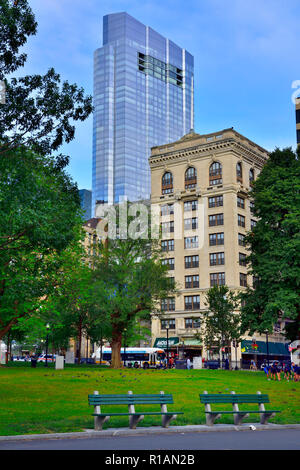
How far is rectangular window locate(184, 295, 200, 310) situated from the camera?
92875 mm

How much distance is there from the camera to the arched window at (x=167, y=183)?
100 meters

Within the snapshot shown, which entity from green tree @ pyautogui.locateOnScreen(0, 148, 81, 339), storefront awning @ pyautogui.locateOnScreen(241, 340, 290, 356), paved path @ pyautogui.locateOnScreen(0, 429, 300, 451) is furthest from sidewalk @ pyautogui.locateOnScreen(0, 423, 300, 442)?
storefront awning @ pyautogui.locateOnScreen(241, 340, 290, 356)

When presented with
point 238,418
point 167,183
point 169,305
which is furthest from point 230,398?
point 167,183

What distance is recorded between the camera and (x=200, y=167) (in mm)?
96250

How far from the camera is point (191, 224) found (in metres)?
95.6

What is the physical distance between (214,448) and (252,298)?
3498 centimetres

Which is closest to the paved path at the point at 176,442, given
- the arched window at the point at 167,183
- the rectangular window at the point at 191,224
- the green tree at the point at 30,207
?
the green tree at the point at 30,207

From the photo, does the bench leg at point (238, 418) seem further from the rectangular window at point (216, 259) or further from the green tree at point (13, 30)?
the rectangular window at point (216, 259)

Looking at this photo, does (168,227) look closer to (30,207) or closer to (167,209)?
(167,209)

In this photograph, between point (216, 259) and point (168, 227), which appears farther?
point (168, 227)

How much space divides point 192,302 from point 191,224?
12.7 metres

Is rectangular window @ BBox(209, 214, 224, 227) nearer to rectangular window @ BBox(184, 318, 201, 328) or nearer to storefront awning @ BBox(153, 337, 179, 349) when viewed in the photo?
rectangular window @ BBox(184, 318, 201, 328)

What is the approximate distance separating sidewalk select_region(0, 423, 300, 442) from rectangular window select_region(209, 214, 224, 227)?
76.4m

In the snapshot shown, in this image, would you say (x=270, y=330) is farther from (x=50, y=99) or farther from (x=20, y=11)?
(x=20, y=11)
